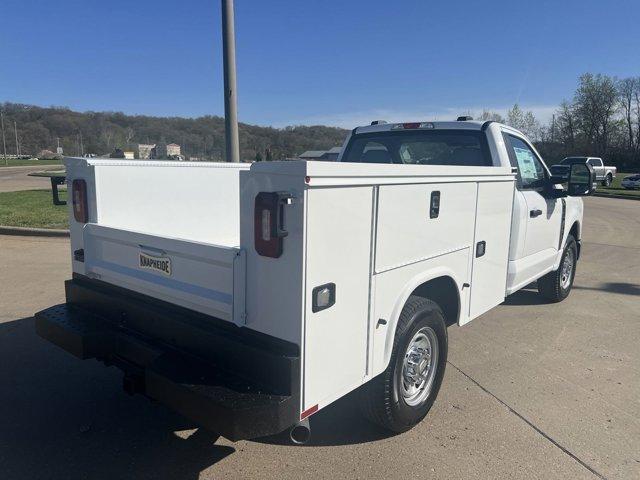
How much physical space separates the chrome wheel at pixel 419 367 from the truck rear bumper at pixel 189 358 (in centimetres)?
110

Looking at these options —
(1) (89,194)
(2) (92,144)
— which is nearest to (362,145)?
(1) (89,194)

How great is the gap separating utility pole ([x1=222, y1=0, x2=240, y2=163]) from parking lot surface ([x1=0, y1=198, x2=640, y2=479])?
3867mm

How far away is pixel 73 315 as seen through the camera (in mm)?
3268

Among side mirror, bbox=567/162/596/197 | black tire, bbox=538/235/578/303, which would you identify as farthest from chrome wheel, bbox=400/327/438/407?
black tire, bbox=538/235/578/303

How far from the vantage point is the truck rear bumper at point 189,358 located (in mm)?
2229

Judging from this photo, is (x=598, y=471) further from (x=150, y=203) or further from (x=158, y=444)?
(x=150, y=203)

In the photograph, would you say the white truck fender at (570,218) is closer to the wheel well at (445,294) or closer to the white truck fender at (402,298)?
the wheel well at (445,294)

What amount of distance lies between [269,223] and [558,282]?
4993mm

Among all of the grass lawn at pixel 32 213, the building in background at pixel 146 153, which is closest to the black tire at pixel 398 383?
the building in background at pixel 146 153

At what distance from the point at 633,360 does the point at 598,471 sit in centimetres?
206

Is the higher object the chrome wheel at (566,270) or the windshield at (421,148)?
the windshield at (421,148)

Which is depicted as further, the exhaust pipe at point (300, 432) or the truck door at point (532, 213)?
the truck door at point (532, 213)

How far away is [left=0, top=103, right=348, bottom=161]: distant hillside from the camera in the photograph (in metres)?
13.1

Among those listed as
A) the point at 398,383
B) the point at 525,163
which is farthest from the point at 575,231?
the point at 398,383
